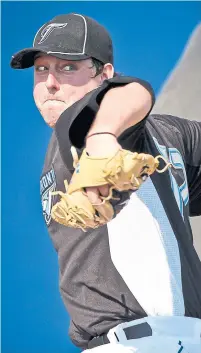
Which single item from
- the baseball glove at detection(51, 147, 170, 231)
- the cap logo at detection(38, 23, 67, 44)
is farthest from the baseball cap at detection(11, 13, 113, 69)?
the baseball glove at detection(51, 147, 170, 231)

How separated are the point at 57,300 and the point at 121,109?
141 cm

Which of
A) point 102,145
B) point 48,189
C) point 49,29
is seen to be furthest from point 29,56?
point 102,145

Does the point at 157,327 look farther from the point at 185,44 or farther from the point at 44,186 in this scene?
the point at 185,44

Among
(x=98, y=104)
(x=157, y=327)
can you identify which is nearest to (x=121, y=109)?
(x=98, y=104)

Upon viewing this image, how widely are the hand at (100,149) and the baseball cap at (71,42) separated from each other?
46cm

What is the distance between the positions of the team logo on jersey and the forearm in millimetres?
385

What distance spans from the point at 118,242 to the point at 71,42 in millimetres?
414

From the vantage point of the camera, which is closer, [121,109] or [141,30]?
[121,109]

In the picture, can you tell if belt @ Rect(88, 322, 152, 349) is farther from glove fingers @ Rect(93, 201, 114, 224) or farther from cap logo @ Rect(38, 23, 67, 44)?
cap logo @ Rect(38, 23, 67, 44)

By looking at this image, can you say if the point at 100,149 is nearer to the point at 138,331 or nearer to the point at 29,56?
the point at 138,331

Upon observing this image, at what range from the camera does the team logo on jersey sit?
58.5 inches

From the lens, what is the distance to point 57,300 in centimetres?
239

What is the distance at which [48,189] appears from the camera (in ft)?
4.94

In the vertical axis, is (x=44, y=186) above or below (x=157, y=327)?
above
